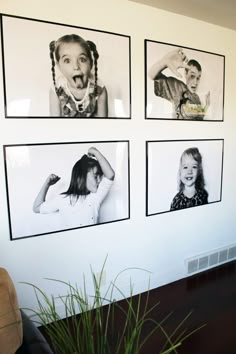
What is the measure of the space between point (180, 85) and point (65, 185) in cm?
140

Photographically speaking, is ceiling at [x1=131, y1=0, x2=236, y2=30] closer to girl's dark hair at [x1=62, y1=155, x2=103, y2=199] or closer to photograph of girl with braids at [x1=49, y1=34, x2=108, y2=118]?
photograph of girl with braids at [x1=49, y1=34, x2=108, y2=118]

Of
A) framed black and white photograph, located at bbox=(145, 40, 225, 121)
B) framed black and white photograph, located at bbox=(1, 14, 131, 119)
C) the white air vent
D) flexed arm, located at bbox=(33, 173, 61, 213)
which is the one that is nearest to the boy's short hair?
framed black and white photograph, located at bbox=(145, 40, 225, 121)

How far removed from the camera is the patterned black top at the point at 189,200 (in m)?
2.82

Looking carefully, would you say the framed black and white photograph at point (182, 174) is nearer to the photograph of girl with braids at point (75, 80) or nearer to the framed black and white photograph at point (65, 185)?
the framed black and white photograph at point (65, 185)

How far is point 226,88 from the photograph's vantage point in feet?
9.86

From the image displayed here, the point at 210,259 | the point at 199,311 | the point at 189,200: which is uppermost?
the point at 189,200

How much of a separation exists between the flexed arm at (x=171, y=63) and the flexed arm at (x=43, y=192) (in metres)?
1.19

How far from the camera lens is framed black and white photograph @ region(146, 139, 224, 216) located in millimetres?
2641

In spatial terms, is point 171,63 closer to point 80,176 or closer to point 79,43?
point 79,43

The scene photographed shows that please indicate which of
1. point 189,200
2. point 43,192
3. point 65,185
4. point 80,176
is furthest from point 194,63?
point 43,192

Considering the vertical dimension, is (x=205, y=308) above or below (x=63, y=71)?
below

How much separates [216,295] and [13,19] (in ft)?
8.99

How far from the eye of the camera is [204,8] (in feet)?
8.03

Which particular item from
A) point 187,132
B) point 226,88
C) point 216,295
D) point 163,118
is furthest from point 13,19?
point 216,295
